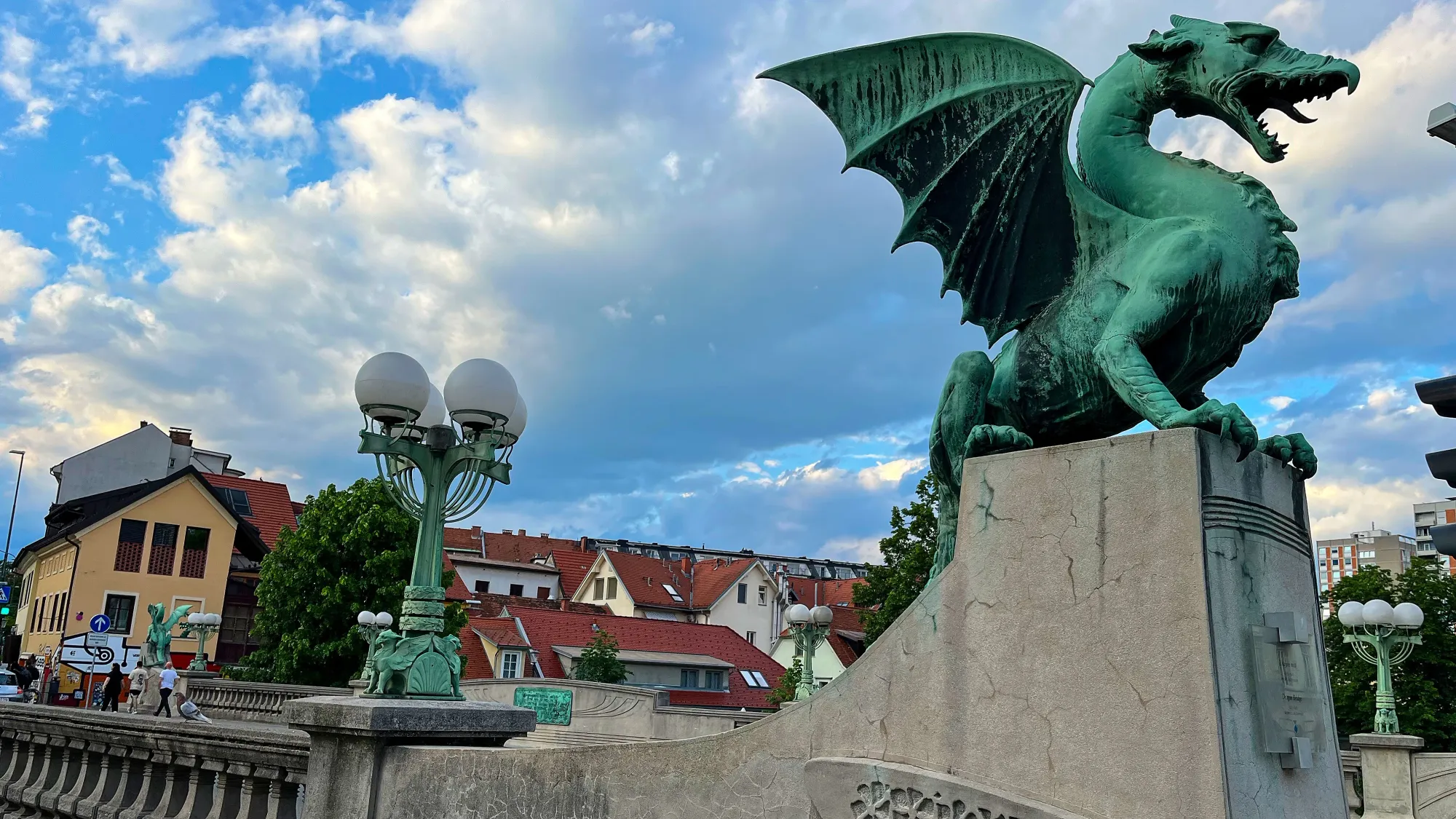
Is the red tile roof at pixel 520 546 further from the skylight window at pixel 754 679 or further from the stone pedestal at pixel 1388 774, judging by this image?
the stone pedestal at pixel 1388 774

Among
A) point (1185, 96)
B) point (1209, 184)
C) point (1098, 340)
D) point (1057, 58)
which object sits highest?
point (1057, 58)

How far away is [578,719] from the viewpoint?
792 inches

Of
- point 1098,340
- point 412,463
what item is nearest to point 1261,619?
point 1098,340

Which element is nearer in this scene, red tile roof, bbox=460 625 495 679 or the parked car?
the parked car

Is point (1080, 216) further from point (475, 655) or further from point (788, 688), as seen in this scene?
point (475, 655)

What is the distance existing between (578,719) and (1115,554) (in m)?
18.2

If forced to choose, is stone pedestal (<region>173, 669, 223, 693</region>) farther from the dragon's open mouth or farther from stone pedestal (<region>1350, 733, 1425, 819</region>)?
the dragon's open mouth

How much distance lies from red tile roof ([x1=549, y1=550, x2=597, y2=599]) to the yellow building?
20.5 metres

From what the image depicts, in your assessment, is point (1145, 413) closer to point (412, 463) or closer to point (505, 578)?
point (412, 463)

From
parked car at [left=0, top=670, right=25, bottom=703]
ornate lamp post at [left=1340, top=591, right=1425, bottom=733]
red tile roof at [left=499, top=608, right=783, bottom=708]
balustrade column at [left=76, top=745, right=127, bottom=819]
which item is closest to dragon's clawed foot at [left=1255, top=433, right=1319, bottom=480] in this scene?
balustrade column at [left=76, top=745, right=127, bottom=819]

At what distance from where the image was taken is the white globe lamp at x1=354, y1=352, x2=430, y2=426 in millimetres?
6516

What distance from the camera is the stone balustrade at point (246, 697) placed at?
57.5ft

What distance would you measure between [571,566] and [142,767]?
54511 mm

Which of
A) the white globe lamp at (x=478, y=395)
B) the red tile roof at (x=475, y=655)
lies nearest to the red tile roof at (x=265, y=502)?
the red tile roof at (x=475, y=655)
